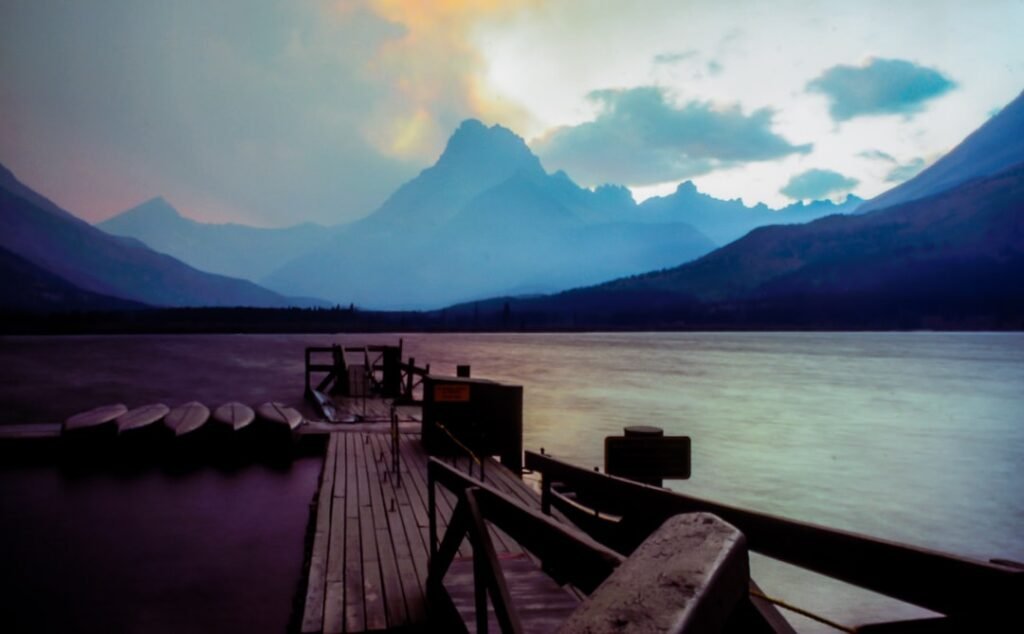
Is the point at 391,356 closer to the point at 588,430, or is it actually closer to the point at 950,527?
the point at 588,430

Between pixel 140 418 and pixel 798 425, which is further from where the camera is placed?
pixel 798 425

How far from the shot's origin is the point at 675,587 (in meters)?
1.60

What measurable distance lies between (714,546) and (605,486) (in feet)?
10.2

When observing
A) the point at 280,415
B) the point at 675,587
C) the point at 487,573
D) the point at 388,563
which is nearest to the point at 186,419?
the point at 280,415

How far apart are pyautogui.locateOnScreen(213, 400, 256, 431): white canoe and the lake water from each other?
13081 mm

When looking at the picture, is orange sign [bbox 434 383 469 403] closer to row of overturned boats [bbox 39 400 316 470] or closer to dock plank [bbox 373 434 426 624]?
dock plank [bbox 373 434 426 624]

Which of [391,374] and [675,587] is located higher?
[675,587]

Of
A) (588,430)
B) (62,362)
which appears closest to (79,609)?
(588,430)

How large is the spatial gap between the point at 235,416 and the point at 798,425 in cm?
3428

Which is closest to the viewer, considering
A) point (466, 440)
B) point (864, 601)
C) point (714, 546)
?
point (714, 546)

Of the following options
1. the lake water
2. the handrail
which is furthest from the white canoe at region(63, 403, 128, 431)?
the handrail

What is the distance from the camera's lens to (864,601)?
47.4 ft

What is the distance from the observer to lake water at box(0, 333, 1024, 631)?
2262cm

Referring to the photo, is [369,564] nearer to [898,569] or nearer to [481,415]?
[898,569]
